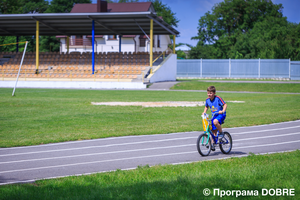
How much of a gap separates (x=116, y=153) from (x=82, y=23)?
1501 inches

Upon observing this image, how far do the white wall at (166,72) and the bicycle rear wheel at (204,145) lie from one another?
30.8m

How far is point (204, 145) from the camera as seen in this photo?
317 inches

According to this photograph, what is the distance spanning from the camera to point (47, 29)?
47.6 m

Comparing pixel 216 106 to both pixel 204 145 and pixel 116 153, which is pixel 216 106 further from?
pixel 116 153

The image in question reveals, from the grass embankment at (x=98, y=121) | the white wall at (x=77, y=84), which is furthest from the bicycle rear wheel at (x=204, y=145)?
the white wall at (x=77, y=84)

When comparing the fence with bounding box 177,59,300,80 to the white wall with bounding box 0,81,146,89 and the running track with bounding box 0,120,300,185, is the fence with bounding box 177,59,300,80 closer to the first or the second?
the white wall with bounding box 0,81,146,89

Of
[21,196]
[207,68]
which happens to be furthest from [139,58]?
[21,196]

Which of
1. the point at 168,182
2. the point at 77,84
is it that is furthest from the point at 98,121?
the point at 77,84

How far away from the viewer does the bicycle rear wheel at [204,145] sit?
7934 mm

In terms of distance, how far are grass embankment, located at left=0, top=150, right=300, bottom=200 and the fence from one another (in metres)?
44.1

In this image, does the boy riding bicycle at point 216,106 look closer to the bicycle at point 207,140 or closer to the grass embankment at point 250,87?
the bicycle at point 207,140

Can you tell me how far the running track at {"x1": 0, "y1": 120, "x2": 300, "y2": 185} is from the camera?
6.96 m

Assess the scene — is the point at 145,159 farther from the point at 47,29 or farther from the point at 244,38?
the point at 244,38

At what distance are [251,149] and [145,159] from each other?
2.87 m
